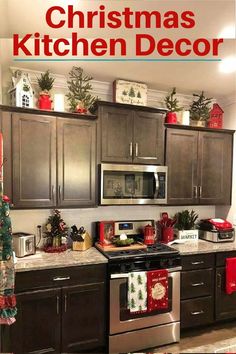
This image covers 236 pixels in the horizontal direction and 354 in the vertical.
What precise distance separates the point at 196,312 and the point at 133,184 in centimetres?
155

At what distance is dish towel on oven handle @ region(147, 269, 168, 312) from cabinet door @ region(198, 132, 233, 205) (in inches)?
44.2

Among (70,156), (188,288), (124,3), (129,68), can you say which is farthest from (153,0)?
(188,288)

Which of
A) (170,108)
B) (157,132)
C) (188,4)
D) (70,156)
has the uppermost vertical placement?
(188,4)

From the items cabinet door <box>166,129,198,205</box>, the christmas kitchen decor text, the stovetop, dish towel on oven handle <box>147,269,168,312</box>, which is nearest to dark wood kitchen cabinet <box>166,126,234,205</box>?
cabinet door <box>166,129,198,205</box>

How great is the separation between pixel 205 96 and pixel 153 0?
6.61ft

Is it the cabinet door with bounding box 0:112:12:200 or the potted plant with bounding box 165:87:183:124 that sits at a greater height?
the potted plant with bounding box 165:87:183:124

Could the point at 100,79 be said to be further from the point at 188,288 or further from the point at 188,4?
the point at 188,288

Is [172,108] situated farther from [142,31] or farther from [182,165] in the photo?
[142,31]

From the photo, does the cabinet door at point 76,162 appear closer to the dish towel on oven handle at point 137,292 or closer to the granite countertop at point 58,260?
the granite countertop at point 58,260

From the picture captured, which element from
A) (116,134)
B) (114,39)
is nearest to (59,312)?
(116,134)

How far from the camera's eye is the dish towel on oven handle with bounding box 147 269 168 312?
2.31 metres

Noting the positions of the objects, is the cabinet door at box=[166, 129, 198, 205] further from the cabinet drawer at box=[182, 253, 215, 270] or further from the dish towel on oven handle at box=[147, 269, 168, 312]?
the dish towel on oven handle at box=[147, 269, 168, 312]

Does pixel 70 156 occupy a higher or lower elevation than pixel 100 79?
lower

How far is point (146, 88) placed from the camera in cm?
285
